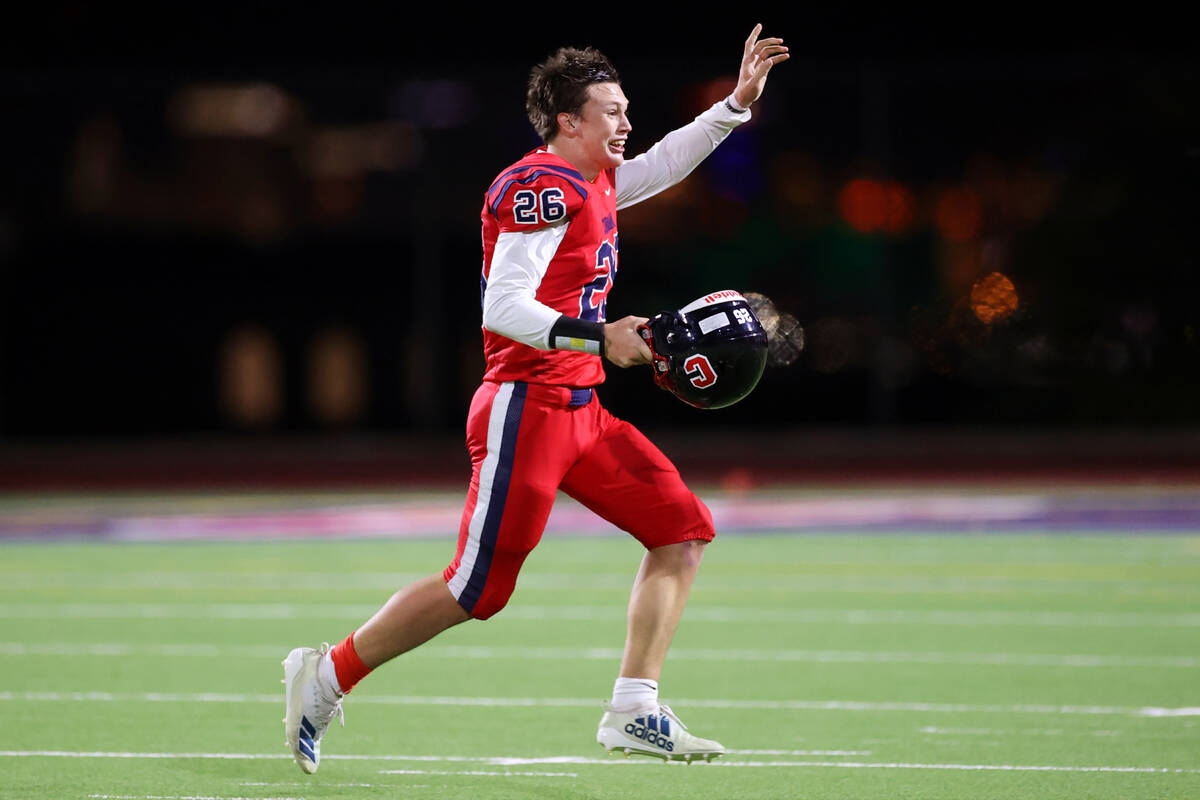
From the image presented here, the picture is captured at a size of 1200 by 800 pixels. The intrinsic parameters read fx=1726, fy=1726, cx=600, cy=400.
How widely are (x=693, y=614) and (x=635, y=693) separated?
440 centimetres

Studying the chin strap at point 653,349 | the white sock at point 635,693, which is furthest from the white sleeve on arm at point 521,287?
the white sock at point 635,693

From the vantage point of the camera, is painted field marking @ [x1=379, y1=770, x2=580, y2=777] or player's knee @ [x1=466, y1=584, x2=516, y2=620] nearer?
player's knee @ [x1=466, y1=584, x2=516, y2=620]

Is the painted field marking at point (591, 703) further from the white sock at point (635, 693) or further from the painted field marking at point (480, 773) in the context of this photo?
the white sock at point (635, 693)

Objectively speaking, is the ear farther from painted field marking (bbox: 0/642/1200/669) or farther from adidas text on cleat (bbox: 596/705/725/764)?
painted field marking (bbox: 0/642/1200/669)

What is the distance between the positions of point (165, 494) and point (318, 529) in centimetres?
475

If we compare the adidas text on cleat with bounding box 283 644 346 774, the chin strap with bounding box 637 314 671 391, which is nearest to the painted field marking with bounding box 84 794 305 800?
the adidas text on cleat with bounding box 283 644 346 774

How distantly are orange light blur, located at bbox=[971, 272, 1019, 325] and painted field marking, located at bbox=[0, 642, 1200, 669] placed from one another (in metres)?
15.3

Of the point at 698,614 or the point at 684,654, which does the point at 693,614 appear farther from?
the point at 684,654

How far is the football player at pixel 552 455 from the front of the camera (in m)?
4.99

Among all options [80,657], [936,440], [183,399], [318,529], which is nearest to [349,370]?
[183,399]

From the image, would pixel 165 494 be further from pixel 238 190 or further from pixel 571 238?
pixel 571 238

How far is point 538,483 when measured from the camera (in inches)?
200

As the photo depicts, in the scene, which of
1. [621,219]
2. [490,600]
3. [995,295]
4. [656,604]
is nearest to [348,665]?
[490,600]

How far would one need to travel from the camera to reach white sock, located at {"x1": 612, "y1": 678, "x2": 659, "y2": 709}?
16.6 ft
